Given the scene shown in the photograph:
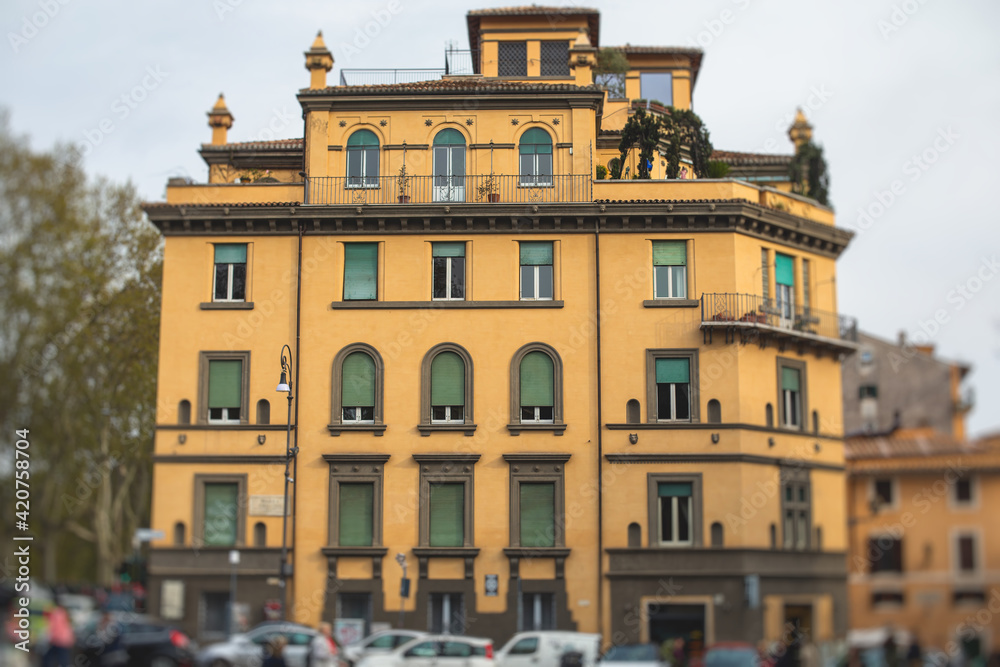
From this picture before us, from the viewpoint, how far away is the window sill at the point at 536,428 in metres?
41.3

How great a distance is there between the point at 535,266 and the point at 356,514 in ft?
34.4

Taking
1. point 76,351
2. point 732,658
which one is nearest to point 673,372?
point 732,658

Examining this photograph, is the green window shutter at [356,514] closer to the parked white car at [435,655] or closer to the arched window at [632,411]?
the parked white car at [435,655]

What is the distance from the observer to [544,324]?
138ft

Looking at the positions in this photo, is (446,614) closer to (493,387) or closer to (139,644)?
(493,387)

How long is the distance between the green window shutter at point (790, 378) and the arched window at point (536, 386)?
7.93 m

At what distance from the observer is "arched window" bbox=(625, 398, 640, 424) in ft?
136

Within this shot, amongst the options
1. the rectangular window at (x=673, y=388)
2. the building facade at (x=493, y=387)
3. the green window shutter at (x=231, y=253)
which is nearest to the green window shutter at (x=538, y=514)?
the building facade at (x=493, y=387)

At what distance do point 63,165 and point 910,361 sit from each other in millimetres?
30343

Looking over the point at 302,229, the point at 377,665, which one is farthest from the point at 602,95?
the point at 377,665

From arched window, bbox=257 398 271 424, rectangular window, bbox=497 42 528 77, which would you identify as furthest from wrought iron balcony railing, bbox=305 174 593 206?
rectangular window, bbox=497 42 528 77

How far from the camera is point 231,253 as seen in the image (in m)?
43.3

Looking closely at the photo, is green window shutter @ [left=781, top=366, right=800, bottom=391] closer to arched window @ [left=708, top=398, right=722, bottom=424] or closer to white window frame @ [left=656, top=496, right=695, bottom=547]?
arched window @ [left=708, top=398, right=722, bottom=424]

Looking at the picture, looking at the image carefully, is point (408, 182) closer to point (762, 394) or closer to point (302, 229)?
point (302, 229)
